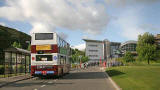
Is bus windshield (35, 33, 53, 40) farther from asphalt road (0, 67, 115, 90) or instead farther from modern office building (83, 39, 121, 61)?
modern office building (83, 39, 121, 61)

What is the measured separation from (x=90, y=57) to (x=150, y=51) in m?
67.4

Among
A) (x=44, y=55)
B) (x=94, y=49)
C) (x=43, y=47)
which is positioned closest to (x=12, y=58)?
(x=44, y=55)

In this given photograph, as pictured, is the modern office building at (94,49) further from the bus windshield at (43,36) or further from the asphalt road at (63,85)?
the asphalt road at (63,85)

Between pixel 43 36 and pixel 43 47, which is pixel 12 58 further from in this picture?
pixel 43 36

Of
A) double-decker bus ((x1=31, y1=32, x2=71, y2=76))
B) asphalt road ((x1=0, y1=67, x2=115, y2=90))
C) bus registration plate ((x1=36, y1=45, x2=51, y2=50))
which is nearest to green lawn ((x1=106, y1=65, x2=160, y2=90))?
asphalt road ((x1=0, y1=67, x2=115, y2=90))

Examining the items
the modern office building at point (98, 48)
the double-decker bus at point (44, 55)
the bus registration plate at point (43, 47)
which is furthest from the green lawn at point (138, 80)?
the modern office building at point (98, 48)

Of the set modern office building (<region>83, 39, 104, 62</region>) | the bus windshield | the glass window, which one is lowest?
the glass window

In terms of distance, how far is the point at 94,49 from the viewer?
14462cm

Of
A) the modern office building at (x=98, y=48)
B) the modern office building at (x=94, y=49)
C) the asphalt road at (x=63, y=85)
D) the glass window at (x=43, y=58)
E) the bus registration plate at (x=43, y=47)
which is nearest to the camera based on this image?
the asphalt road at (x=63, y=85)

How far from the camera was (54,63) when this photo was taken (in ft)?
74.0

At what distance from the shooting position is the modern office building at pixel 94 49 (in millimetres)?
141000

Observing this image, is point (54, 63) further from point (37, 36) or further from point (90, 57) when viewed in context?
point (90, 57)

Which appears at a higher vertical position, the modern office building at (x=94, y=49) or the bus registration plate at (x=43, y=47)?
the modern office building at (x=94, y=49)

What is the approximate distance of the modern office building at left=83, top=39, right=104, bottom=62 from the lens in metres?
141
